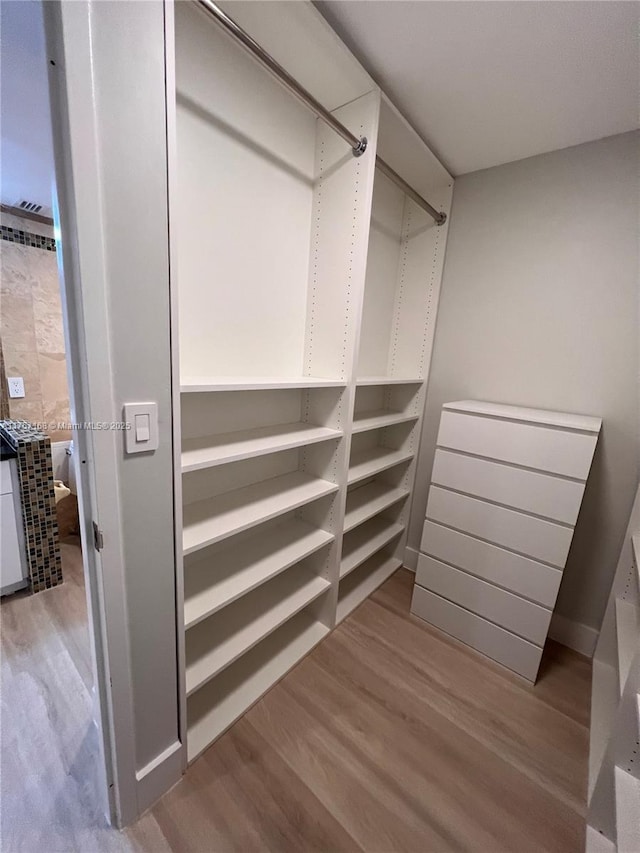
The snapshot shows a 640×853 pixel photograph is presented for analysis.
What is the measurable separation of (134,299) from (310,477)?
114cm

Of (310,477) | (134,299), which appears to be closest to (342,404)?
(310,477)

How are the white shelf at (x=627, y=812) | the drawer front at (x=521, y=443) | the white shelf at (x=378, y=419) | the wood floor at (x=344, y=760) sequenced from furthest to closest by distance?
the white shelf at (x=378, y=419) → the drawer front at (x=521, y=443) → the wood floor at (x=344, y=760) → the white shelf at (x=627, y=812)

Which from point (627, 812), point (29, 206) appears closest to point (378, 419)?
point (627, 812)

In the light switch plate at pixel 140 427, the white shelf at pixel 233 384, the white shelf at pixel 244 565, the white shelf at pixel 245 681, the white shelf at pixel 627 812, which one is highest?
the white shelf at pixel 233 384

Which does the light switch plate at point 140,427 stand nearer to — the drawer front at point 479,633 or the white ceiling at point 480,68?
the white ceiling at point 480,68

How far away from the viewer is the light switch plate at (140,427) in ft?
2.67

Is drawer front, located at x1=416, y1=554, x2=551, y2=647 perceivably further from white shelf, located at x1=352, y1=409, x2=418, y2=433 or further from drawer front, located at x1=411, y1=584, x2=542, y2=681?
white shelf, located at x1=352, y1=409, x2=418, y2=433

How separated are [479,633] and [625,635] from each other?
1.95 feet

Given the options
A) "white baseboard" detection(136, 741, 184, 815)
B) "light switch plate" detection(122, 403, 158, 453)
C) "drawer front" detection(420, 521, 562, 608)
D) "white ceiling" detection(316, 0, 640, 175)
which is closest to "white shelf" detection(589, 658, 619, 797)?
"drawer front" detection(420, 521, 562, 608)

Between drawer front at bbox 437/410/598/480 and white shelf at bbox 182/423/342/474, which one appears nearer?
white shelf at bbox 182/423/342/474

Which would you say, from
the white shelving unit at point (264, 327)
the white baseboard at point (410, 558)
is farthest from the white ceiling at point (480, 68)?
the white baseboard at point (410, 558)

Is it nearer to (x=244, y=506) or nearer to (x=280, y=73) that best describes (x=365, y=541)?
(x=244, y=506)

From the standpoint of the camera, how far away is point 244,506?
4.39 ft

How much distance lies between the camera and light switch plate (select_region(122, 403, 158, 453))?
2.67ft
